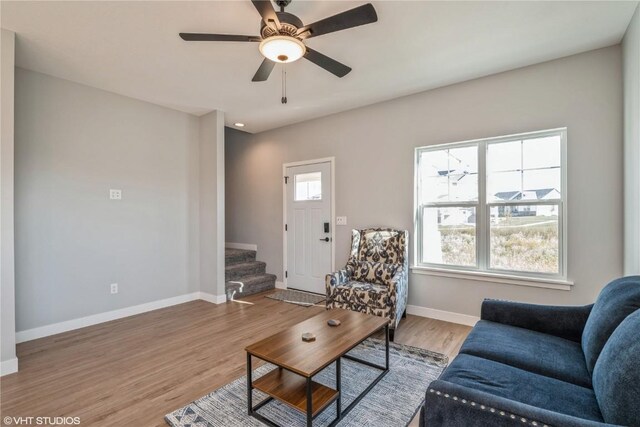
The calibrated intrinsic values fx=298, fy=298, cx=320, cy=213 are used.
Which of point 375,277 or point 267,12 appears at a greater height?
point 267,12

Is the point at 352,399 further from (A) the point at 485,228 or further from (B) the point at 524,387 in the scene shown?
(A) the point at 485,228

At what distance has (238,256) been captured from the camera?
5395 millimetres

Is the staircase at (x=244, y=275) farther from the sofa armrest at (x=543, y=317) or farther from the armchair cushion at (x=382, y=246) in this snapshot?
the sofa armrest at (x=543, y=317)

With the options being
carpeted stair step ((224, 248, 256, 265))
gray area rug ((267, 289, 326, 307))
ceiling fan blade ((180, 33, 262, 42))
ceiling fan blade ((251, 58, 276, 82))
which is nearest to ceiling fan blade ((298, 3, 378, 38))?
ceiling fan blade ((180, 33, 262, 42))

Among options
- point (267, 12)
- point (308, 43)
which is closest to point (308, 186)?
point (308, 43)

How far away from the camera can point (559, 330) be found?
6.56 ft

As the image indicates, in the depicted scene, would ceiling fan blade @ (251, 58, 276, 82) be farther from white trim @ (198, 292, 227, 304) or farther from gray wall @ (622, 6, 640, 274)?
white trim @ (198, 292, 227, 304)

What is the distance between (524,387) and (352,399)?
114 centimetres

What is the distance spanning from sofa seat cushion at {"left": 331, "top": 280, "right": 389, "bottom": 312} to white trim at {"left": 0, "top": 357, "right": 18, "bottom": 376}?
2897 millimetres

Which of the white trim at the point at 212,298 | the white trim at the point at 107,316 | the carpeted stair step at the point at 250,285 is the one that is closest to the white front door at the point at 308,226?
the carpeted stair step at the point at 250,285

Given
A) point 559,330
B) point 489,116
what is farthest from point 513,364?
point 489,116

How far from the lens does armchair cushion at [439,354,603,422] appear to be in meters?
1.27

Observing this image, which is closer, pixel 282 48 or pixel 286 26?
pixel 286 26

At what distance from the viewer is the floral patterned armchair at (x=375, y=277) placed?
3129 mm
